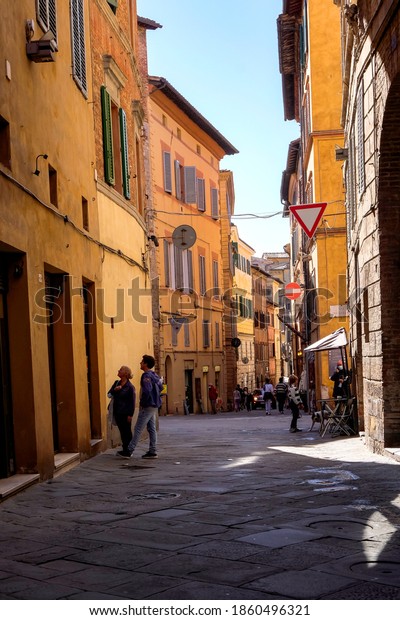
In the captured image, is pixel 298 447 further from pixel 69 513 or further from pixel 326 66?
pixel 326 66

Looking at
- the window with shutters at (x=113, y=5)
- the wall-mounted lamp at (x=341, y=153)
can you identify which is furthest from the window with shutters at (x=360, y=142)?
the window with shutters at (x=113, y=5)

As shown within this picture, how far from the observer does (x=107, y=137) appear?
17.4m

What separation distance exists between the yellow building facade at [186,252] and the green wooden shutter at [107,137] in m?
15.6

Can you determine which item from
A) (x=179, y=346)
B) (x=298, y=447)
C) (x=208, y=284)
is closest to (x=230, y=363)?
(x=208, y=284)

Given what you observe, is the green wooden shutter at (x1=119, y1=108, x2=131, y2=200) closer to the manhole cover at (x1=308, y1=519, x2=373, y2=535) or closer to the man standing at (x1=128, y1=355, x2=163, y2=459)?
the man standing at (x1=128, y1=355, x2=163, y2=459)

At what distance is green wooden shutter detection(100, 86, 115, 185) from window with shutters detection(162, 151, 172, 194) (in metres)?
20.8

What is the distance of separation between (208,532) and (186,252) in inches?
1358

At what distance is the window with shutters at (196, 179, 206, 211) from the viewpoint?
43.8 meters

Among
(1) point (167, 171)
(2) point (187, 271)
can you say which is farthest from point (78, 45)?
(2) point (187, 271)

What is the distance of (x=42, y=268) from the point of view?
11.6 m

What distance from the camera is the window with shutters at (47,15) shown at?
39.0ft

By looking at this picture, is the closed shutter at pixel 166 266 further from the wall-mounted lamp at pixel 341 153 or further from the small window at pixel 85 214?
the small window at pixel 85 214

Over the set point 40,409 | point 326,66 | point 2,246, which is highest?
point 326,66

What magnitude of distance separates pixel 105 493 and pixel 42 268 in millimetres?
2932
